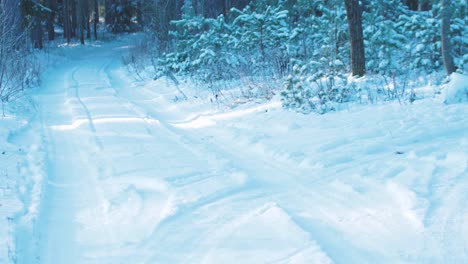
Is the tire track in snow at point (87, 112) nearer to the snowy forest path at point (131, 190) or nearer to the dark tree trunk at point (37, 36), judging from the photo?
the snowy forest path at point (131, 190)

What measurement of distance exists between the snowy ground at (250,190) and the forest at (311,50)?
3.46 feet

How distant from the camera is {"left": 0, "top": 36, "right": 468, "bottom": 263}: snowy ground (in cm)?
338

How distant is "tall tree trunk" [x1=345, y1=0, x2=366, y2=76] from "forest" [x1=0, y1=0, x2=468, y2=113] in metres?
0.02

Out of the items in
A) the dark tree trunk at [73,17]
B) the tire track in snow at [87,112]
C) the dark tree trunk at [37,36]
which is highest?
the dark tree trunk at [73,17]

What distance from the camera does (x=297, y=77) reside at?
8484 millimetres

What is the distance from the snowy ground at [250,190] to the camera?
133 inches

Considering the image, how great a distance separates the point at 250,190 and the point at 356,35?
6191mm

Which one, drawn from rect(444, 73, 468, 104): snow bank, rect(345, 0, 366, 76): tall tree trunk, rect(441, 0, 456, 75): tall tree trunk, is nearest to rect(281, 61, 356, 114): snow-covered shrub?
rect(345, 0, 366, 76): tall tree trunk

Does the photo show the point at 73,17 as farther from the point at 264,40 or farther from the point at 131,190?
the point at 131,190

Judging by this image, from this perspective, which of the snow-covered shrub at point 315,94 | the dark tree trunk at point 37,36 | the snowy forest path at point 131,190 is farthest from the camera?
the dark tree trunk at point 37,36

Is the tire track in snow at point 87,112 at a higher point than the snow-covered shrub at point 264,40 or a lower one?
lower

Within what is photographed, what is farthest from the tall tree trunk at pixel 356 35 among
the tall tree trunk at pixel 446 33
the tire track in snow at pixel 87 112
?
the tire track in snow at pixel 87 112

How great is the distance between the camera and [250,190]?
462 centimetres

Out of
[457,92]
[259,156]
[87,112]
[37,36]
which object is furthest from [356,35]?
[37,36]
